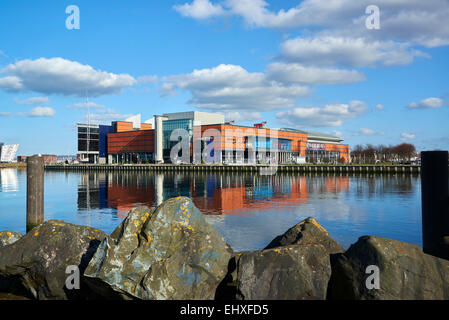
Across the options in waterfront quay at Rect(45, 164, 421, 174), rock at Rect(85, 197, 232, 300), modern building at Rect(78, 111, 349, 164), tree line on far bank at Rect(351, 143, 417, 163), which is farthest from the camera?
tree line on far bank at Rect(351, 143, 417, 163)

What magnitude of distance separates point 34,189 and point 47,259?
5696 mm

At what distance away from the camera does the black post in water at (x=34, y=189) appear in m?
13.4

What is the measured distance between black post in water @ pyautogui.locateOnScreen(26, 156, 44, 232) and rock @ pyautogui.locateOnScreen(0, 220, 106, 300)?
183 inches

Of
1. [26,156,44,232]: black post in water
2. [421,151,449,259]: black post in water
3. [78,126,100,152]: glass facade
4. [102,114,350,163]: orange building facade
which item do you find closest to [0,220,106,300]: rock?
[26,156,44,232]: black post in water

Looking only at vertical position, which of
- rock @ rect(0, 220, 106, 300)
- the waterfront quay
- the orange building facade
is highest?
the orange building facade

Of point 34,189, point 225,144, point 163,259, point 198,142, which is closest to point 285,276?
point 163,259

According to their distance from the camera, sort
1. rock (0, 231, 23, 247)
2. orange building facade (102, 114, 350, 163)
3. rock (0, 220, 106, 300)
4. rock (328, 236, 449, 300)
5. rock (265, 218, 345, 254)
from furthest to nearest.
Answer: orange building facade (102, 114, 350, 163)
rock (0, 231, 23, 247)
rock (265, 218, 345, 254)
rock (0, 220, 106, 300)
rock (328, 236, 449, 300)

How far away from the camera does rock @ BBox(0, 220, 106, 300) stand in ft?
28.3

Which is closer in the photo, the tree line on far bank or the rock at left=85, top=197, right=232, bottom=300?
the rock at left=85, top=197, right=232, bottom=300

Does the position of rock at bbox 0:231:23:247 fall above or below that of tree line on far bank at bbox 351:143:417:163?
below

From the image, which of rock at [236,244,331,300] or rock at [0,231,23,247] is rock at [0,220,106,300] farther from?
rock at [236,244,331,300]

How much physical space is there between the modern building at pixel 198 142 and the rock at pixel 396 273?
379ft
